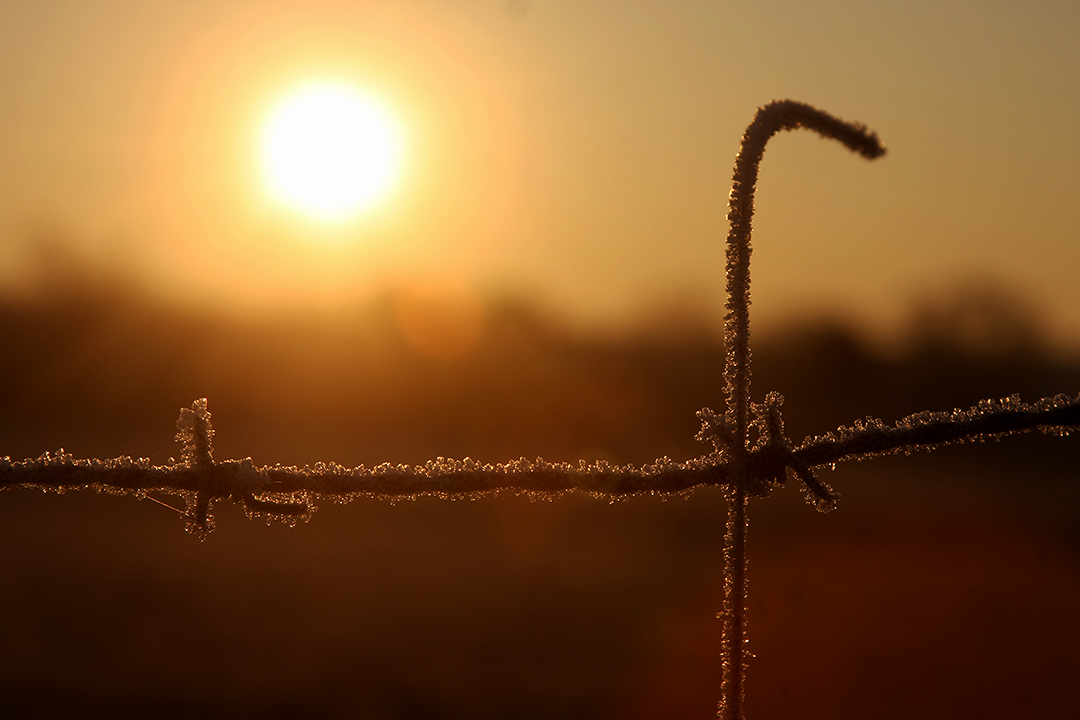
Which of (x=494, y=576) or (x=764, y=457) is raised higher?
(x=764, y=457)

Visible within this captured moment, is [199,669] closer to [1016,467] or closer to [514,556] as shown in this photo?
[514,556]

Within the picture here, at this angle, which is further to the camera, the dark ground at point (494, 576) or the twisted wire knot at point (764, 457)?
the dark ground at point (494, 576)

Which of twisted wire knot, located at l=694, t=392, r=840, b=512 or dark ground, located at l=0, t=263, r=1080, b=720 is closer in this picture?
twisted wire knot, located at l=694, t=392, r=840, b=512

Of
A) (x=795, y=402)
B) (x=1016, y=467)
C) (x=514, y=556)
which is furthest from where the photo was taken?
(x=795, y=402)

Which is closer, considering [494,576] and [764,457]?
[764,457]

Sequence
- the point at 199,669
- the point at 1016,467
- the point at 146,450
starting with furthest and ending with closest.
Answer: the point at 1016,467, the point at 146,450, the point at 199,669

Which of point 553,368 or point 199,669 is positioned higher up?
point 553,368

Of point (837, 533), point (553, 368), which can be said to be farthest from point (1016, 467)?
point (553, 368)

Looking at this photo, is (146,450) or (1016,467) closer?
(146,450)
